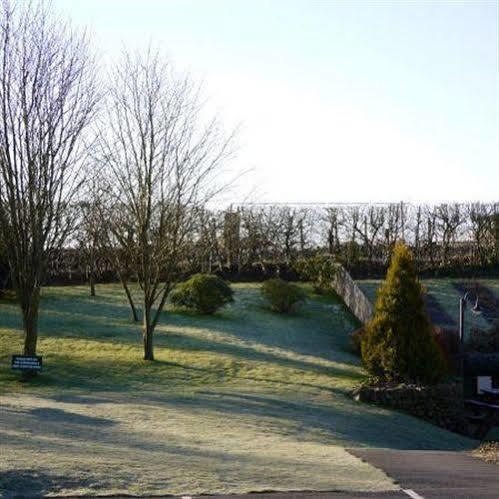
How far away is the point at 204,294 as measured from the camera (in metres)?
32.6

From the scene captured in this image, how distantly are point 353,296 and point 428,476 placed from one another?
24.1 m

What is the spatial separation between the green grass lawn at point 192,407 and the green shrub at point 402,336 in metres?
1.28

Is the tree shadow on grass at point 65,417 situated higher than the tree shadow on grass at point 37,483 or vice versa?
the tree shadow on grass at point 37,483

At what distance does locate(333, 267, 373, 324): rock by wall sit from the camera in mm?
32812

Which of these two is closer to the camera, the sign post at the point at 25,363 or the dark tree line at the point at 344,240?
the sign post at the point at 25,363

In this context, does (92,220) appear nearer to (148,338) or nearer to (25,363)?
(148,338)

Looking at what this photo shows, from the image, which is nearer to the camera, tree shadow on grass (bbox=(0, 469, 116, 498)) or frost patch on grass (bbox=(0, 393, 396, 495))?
tree shadow on grass (bbox=(0, 469, 116, 498))

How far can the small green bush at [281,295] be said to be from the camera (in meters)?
34.2

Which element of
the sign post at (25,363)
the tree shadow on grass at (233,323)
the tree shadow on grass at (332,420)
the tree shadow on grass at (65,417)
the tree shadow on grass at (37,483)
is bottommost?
the tree shadow on grass at (332,420)

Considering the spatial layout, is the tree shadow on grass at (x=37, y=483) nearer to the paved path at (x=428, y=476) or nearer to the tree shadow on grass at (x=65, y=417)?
the paved path at (x=428, y=476)

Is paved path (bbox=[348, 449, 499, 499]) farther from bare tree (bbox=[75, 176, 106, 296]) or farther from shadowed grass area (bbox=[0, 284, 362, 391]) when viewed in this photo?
bare tree (bbox=[75, 176, 106, 296])

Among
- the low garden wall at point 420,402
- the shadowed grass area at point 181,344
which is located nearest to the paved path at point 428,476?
the low garden wall at point 420,402

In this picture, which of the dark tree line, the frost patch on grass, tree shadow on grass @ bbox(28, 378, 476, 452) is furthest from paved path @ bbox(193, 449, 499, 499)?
the dark tree line

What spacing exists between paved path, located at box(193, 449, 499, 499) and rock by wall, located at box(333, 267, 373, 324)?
17412 mm
